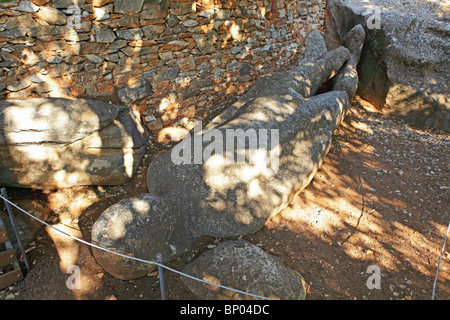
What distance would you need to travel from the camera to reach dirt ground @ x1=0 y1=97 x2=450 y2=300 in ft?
9.36

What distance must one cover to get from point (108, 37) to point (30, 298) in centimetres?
297

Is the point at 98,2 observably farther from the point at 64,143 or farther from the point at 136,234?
the point at 136,234

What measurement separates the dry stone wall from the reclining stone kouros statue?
84cm

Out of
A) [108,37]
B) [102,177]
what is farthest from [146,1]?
[102,177]

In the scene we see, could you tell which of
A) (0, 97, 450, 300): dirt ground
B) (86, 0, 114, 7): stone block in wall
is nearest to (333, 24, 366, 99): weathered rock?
(0, 97, 450, 300): dirt ground

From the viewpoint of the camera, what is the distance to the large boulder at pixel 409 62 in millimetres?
5539

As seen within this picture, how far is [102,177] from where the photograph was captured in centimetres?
377

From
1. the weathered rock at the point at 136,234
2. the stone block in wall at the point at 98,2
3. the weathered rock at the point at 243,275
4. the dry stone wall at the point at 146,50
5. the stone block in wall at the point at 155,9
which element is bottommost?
the weathered rock at the point at 243,275

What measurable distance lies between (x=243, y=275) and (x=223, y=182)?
107cm

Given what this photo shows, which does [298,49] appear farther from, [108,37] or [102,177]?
[102,177]

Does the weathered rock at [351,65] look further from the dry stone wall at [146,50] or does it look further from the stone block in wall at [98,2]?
the stone block in wall at [98,2]

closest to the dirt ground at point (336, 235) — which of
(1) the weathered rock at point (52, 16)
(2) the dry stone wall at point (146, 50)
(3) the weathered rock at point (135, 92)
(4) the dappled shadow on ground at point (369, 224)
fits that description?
(4) the dappled shadow on ground at point (369, 224)

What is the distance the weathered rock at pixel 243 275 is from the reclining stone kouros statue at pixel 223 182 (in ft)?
1.15
